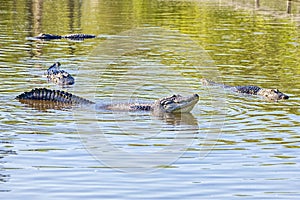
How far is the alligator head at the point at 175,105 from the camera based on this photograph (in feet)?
50.5

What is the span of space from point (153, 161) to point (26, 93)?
6.06m

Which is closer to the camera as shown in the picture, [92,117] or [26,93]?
[92,117]

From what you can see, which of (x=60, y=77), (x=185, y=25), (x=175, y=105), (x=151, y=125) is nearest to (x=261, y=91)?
(x=175, y=105)

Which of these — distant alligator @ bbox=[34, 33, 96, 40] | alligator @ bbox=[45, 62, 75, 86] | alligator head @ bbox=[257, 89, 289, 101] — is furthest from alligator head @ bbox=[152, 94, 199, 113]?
distant alligator @ bbox=[34, 33, 96, 40]

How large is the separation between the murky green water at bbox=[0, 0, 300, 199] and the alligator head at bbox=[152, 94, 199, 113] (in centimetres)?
21

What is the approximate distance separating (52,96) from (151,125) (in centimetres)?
311

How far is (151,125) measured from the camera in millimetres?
14086

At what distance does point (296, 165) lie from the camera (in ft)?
36.2

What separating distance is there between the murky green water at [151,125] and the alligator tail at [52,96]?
0.41 metres

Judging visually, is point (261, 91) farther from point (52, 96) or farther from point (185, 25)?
point (185, 25)

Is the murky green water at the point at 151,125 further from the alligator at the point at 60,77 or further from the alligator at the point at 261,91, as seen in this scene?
the alligator at the point at 261,91

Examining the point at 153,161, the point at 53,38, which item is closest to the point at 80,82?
the point at 153,161

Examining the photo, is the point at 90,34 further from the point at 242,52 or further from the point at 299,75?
the point at 299,75

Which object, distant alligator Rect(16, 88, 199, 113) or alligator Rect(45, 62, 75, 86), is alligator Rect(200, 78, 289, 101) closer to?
distant alligator Rect(16, 88, 199, 113)
